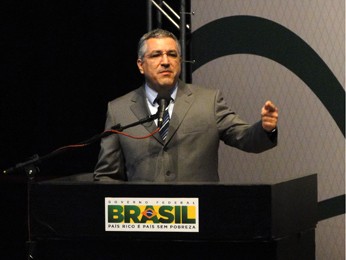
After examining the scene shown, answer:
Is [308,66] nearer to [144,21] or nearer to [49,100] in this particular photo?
[144,21]

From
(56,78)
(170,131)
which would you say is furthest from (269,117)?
(56,78)

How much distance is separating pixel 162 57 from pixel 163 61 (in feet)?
0.08

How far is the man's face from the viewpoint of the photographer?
4125mm

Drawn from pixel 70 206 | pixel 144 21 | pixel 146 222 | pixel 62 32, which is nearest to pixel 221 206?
pixel 146 222

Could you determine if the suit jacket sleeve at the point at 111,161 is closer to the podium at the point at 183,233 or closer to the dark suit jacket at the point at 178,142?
the dark suit jacket at the point at 178,142

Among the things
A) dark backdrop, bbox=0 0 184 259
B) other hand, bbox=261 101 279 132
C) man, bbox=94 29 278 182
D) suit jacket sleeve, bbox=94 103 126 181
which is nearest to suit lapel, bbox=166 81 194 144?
man, bbox=94 29 278 182

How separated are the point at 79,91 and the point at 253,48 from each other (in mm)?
1457

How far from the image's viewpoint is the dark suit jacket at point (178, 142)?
4.04m

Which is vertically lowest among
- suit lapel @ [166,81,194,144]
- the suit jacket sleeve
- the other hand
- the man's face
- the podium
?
the podium

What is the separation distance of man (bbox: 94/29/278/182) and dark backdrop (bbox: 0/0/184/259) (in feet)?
5.34

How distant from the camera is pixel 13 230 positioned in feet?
18.9

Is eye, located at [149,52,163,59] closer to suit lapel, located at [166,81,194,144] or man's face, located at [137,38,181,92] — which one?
man's face, located at [137,38,181,92]

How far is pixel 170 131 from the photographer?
13.3ft

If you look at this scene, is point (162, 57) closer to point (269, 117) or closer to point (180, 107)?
point (180, 107)
